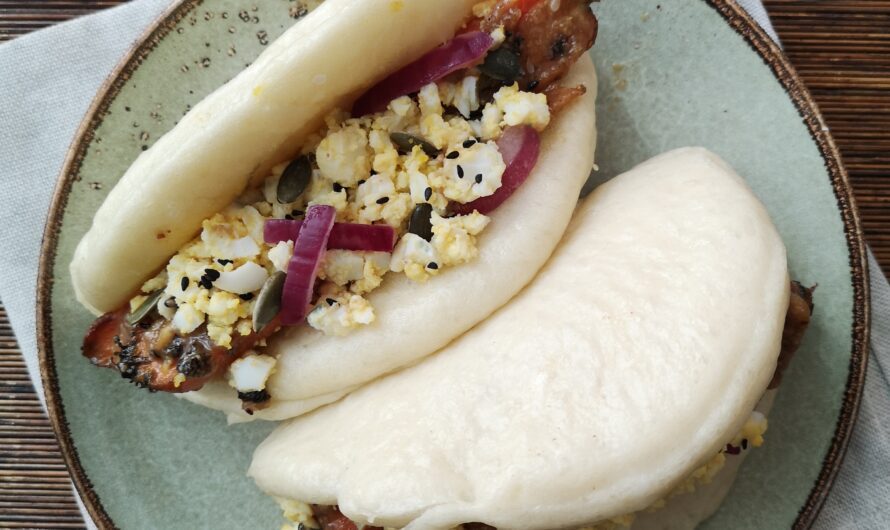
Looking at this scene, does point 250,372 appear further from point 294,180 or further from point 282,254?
point 294,180

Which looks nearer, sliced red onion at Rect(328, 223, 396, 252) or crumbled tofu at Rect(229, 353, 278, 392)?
sliced red onion at Rect(328, 223, 396, 252)

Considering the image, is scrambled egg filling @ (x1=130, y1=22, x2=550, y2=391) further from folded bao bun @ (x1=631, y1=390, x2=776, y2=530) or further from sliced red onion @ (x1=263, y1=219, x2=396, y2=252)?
folded bao bun @ (x1=631, y1=390, x2=776, y2=530)

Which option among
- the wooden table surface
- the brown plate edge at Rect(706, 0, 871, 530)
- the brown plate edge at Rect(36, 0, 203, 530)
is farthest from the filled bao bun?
the wooden table surface

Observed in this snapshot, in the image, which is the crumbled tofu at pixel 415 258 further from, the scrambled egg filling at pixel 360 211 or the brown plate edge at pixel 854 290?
the brown plate edge at pixel 854 290

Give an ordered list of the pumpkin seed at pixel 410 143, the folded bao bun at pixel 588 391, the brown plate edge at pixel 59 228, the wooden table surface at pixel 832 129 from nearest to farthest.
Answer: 1. the folded bao bun at pixel 588 391
2. the pumpkin seed at pixel 410 143
3. the brown plate edge at pixel 59 228
4. the wooden table surface at pixel 832 129

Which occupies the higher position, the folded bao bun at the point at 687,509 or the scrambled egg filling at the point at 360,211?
the scrambled egg filling at the point at 360,211

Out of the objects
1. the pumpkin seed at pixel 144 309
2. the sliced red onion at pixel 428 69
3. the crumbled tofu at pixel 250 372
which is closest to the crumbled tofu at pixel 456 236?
the sliced red onion at pixel 428 69
